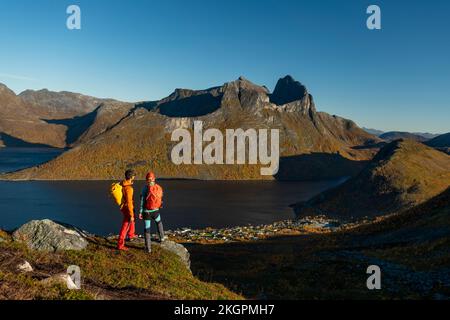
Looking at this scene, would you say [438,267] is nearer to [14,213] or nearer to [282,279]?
[282,279]

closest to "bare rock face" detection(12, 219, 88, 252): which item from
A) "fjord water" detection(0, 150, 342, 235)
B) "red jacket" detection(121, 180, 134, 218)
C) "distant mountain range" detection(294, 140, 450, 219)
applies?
"red jacket" detection(121, 180, 134, 218)

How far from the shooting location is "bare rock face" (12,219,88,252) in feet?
62.3

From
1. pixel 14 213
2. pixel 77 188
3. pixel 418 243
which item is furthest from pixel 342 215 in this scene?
pixel 77 188

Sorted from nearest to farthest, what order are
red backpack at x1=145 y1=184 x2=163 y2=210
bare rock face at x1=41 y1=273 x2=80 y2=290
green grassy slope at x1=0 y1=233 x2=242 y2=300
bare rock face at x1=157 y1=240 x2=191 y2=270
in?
green grassy slope at x1=0 y1=233 x2=242 y2=300, bare rock face at x1=41 y1=273 x2=80 y2=290, red backpack at x1=145 y1=184 x2=163 y2=210, bare rock face at x1=157 y1=240 x2=191 y2=270

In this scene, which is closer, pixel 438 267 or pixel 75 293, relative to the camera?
pixel 75 293

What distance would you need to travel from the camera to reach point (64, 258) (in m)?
18.0

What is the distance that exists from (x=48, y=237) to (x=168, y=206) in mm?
99282

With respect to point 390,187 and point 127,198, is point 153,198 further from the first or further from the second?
point 390,187

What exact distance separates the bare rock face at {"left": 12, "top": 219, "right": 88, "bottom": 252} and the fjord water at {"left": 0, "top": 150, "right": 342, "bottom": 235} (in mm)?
64588

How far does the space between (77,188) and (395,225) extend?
14704 centimetres

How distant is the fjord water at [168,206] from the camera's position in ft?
307

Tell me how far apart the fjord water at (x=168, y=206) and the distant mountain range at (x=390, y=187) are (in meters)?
12.8

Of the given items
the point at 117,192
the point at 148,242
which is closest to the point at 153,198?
the point at 117,192

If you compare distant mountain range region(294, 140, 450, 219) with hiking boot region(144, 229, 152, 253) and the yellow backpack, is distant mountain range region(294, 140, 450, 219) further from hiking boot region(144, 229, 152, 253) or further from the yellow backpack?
the yellow backpack
